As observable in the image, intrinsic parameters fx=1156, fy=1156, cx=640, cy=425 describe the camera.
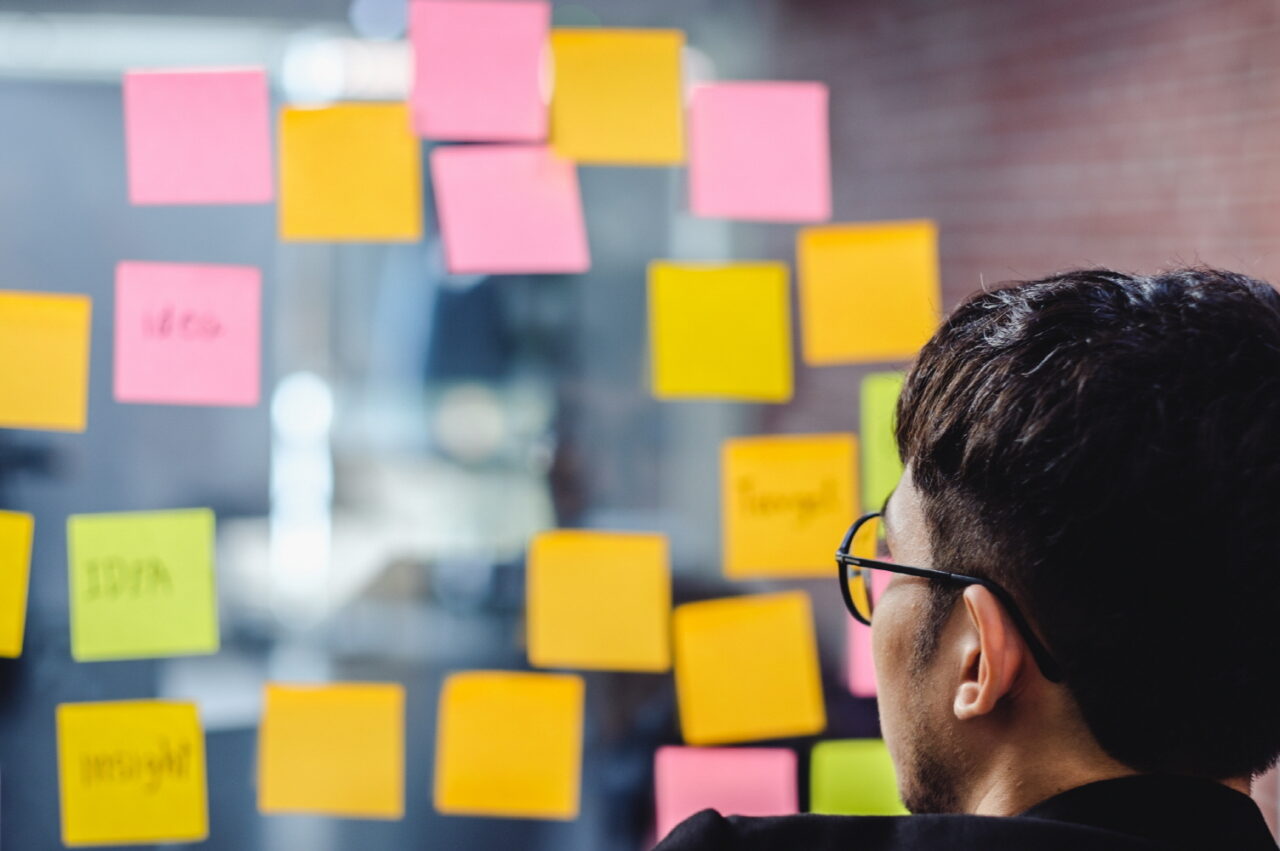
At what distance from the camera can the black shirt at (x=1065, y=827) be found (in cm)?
68

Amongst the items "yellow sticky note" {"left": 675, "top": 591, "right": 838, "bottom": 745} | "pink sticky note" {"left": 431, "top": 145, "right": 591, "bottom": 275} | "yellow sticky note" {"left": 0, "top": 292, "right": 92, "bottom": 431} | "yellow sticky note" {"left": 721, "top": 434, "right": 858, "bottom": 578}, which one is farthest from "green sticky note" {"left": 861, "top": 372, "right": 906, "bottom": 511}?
"yellow sticky note" {"left": 0, "top": 292, "right": 92, "bottom": 431}

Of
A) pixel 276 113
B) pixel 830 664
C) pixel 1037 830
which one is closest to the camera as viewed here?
pixel 1037 830

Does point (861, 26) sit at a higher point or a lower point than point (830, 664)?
higher

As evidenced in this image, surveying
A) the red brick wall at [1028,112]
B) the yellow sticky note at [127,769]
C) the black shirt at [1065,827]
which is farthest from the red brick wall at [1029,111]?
the yellow sticky note at [127,769]

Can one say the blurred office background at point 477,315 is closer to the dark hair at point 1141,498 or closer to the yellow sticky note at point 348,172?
the yellow sticky note at point 348,172

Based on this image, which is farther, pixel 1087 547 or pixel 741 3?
pixel 741 3

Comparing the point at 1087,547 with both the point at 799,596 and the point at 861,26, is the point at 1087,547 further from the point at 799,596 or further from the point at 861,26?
the point at 861,26

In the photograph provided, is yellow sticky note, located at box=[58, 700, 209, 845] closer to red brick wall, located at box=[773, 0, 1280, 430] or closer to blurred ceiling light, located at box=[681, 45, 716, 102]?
red brick wall, located at box=[773, 0, 1280, 430]

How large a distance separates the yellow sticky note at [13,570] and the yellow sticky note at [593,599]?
52 cm

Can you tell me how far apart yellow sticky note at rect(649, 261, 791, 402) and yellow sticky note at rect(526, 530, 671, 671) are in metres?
0.18

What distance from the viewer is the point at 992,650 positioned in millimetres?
744

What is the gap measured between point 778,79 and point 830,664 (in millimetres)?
647

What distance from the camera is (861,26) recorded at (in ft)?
4.18

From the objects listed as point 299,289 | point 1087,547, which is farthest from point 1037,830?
point 299,289
